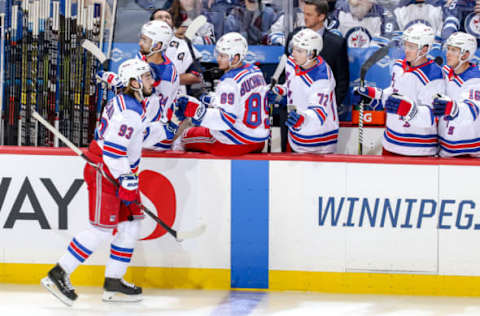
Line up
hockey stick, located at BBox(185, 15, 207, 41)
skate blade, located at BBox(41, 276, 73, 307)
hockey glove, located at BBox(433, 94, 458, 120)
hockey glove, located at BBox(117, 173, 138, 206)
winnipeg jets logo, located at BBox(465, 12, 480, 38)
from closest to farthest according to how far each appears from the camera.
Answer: hockey glove, located at BBox(117, 173, 138, 206) < skate blade, located at BBox(41, 276, 73, 307) < hockey glove, located at BBox(433, 94, 458, 120) < hockey stick, located at BBox(185, 15, 207, 41) < winnipeg jets logo, located at BBox(465, 12, 480, 38)

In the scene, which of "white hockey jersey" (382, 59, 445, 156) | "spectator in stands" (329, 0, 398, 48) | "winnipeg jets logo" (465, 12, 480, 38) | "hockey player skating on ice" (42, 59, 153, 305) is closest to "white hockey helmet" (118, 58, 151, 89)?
"hockey player skating on ice" (42, 59, 153, 305)

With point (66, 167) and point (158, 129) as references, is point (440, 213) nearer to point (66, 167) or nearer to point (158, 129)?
point (158, 129)

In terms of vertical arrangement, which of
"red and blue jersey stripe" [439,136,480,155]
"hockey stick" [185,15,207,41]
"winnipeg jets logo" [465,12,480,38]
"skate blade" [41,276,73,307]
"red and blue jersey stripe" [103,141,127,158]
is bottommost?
"skate blade" [41,276,73,307]

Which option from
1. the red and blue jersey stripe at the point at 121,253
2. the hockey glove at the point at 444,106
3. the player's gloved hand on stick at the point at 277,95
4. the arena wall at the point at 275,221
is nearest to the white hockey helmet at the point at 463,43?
the hockey glove at the point at 444,106

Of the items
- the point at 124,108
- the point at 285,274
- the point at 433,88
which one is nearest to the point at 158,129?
the point at 124,108

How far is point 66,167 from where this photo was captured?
447 cm

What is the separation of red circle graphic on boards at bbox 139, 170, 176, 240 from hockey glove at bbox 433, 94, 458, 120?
1531 mm

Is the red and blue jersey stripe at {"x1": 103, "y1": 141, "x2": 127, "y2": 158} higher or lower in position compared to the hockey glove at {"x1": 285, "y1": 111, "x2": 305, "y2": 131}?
lower

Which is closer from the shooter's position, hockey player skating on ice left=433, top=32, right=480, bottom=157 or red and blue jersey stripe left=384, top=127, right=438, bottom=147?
hockey player skating on ice left=433, top=32, right=480, bottom=157

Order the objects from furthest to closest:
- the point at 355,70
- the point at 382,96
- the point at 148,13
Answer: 1. the point at 148,13
2. the point at 355,70
3. the point at 382,96

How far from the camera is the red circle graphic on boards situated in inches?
177

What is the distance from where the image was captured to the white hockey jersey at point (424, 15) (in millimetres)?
5656

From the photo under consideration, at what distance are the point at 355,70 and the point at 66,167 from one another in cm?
222

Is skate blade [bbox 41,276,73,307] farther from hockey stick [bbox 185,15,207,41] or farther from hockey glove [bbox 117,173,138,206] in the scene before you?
hockey stick [bbox 185,15,207,41]
